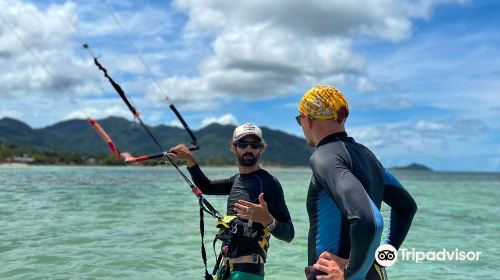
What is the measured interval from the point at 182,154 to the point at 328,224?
137 inches

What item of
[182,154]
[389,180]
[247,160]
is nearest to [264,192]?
[247,160]

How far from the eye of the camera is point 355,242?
9.37ft

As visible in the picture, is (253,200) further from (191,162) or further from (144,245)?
(144,245)

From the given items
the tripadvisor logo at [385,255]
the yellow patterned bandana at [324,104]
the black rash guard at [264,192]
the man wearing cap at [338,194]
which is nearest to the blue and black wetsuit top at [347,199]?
the man wearing cap at [338,194]

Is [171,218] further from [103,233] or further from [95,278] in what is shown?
[95,278]

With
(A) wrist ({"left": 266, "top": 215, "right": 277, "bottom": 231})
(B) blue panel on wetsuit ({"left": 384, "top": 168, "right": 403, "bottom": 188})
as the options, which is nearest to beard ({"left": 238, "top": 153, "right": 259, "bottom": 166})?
(A) wrist ({"left": 266, "top": 215, "right": 277, "bottom": 231})

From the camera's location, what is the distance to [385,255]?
3.67m

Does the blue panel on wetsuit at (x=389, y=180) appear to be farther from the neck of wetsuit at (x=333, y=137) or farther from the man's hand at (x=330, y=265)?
the man's hand at (x=330, y=265)

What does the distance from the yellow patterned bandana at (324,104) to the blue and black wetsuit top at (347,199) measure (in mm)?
147

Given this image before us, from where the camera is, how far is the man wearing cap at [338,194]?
9.36 ft

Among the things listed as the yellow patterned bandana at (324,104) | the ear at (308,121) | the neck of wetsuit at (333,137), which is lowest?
the neck of wetsuit at (333,137)

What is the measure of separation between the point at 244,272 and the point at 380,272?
79.8 inches

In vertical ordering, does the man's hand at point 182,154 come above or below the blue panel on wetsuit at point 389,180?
above

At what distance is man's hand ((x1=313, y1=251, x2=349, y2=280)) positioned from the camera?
10.1 ft
